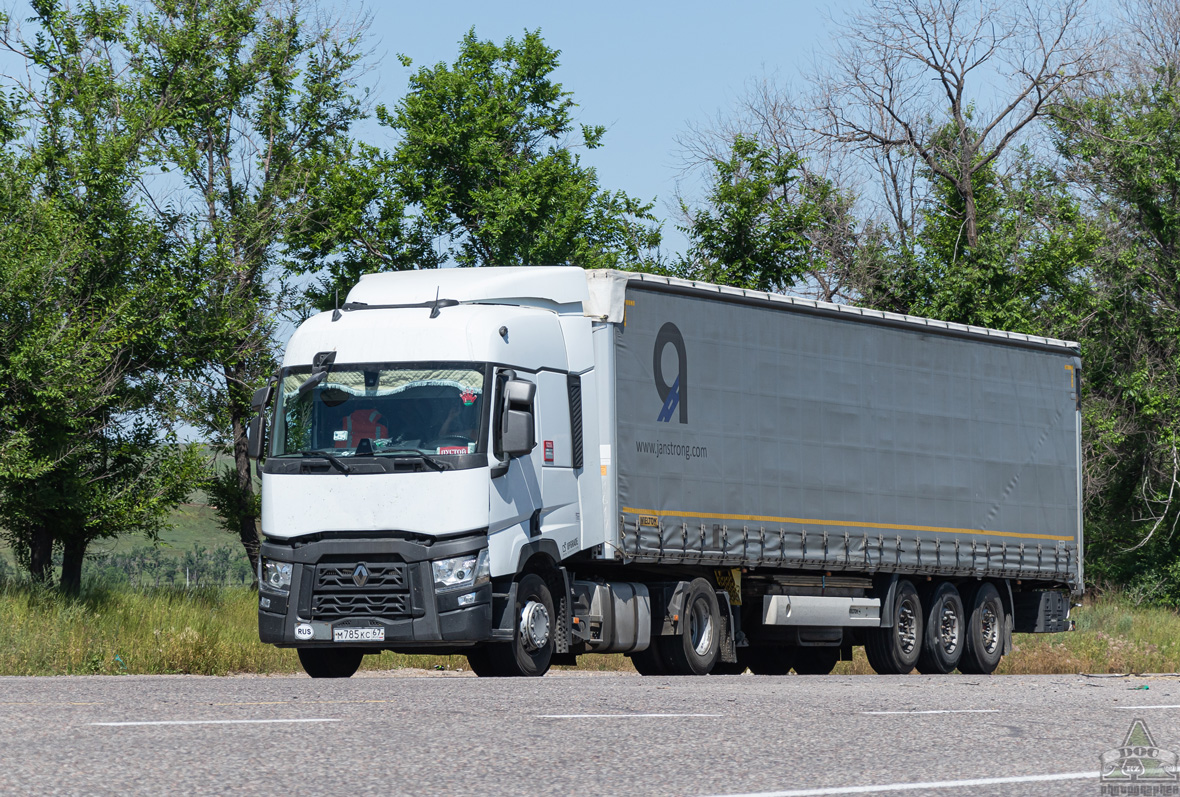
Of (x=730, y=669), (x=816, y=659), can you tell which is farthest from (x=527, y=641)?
(x=816, y=659)

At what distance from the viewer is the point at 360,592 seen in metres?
15.1

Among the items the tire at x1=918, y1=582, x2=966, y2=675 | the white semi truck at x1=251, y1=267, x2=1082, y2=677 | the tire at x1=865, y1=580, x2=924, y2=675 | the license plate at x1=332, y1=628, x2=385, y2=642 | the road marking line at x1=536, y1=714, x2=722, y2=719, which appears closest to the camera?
the road marking line at x1=536, y1=714, x2=722, y2=719

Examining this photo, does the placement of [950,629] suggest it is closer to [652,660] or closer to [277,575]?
[652,660]

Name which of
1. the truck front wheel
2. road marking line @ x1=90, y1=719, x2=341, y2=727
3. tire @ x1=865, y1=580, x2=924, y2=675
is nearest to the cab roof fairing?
the truck front wheel

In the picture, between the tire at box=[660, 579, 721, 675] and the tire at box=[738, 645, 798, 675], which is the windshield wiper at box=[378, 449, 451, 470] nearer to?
the tire at box=[660, 579, 721, 675]

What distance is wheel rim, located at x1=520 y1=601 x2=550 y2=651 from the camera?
50.9ft

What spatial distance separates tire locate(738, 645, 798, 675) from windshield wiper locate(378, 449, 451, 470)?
25.8 ft

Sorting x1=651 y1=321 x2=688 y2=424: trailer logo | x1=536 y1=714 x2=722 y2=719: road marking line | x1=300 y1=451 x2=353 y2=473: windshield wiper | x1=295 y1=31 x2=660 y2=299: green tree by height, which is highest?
x1=295 y1=31 x2=660 y2=299: green tree

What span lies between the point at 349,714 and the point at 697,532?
7.82 m

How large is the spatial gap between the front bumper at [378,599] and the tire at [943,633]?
25.9 ft

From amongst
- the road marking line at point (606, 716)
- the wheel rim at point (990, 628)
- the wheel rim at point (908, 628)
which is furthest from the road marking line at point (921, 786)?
the wheel rim at point (990, 628)

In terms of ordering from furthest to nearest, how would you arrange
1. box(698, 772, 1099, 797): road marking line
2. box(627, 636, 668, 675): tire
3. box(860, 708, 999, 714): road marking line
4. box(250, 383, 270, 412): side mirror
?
box(627, 636, 668, 675): tire → box(250, 383, 270, 412): side mirror → box(860, 708, 999, 714): road marking line → box(698, 772, 1099, 797): road marking line

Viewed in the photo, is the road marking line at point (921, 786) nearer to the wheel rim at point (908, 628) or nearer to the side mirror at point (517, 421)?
the side mirror at point (517, 421)

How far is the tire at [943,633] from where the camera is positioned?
2098 cm
